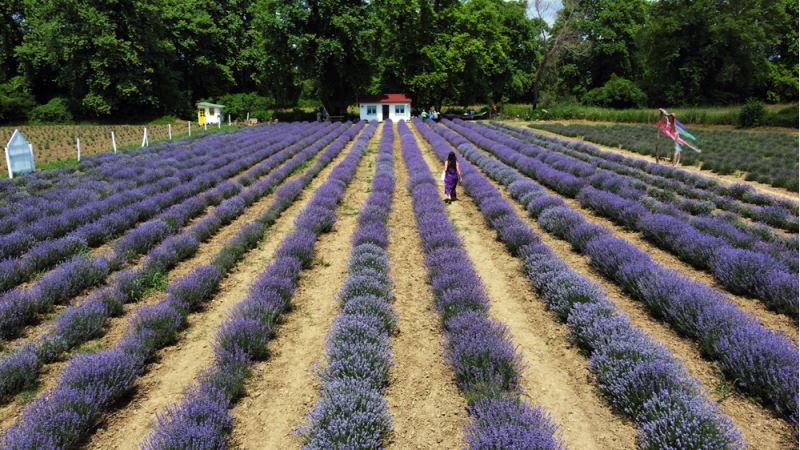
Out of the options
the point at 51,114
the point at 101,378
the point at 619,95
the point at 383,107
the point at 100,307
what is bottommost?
the point at 101,378

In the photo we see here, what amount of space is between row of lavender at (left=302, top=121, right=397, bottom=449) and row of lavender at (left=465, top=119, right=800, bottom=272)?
558 cm

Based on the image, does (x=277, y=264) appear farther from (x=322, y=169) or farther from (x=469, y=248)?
(x=322, y=169)

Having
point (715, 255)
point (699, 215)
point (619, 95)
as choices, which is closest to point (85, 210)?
point (715, 255)

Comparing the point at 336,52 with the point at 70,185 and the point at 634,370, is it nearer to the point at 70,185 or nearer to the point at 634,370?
the point at 70,185

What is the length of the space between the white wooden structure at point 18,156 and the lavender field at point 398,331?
5.55 m

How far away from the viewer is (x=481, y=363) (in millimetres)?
3977

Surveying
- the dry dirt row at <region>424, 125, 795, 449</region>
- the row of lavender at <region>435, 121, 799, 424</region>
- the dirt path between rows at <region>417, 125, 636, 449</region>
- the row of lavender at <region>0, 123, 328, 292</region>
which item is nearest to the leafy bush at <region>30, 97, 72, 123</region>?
the row of lavender at <region>0, 123, 328, 292</region>

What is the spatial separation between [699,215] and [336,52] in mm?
36370

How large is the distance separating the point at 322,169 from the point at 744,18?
159 feet

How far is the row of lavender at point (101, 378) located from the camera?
3157mm

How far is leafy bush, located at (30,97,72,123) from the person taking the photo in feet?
148

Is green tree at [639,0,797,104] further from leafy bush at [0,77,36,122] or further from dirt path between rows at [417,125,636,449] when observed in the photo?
leafy bush at [0,77,36,122]

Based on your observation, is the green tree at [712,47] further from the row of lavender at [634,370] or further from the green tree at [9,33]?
the green tree at [9,33]

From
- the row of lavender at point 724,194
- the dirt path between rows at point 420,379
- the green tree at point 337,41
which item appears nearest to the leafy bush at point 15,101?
the green tree at point 337,41
